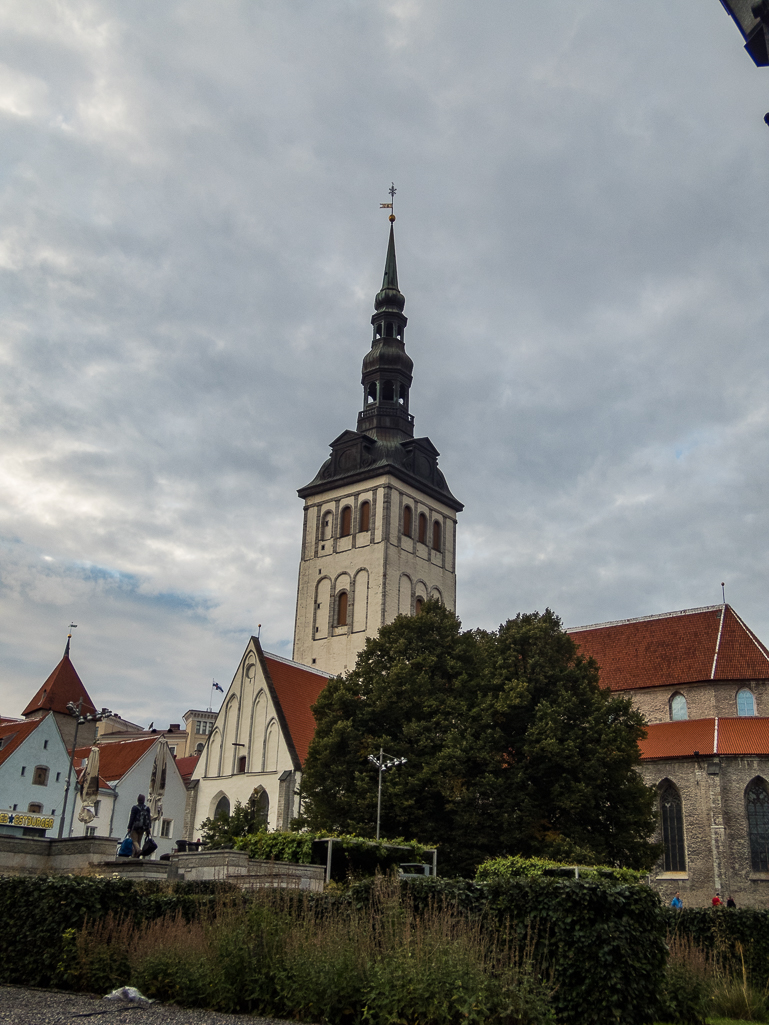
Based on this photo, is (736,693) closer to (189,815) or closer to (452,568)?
(452,568)

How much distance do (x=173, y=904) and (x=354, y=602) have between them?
39.3 meters

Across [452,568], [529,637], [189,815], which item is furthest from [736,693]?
[189,815]

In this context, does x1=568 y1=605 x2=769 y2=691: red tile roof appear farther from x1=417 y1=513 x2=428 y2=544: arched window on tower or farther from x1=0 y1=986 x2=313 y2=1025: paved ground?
x1=0 y1=986 x2=313 y2=1025: paved ground

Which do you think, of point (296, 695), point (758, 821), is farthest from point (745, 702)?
point (296, 695)

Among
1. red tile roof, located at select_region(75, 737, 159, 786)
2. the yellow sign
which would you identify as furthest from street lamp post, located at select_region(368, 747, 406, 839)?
the yellow sign

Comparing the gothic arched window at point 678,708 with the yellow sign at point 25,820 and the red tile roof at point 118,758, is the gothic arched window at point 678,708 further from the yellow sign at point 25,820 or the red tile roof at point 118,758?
the yellow sign at point 25,820

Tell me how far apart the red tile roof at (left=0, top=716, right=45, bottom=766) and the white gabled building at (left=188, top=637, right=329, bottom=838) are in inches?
453

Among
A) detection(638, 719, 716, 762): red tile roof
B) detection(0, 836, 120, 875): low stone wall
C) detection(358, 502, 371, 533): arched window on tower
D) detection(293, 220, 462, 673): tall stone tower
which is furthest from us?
detection(358, 502, 371, 533): arched window on tower

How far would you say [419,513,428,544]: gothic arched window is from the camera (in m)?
56.2

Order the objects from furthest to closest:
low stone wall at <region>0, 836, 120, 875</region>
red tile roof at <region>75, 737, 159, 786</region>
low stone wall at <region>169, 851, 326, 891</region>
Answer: red tile roof at <region>75, 737, 159, 786</region> → low stone wall at <region>0, 836, 120, 875</region> → low stone wall at <region>169, 851, 326, 891</region>

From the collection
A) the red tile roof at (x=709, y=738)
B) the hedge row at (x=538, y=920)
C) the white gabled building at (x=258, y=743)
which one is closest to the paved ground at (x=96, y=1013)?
the hedge row at (x=538, y=920)

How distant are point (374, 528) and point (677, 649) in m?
18.4

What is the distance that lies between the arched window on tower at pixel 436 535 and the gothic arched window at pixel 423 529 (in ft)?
3.22

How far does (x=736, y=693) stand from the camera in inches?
1612
